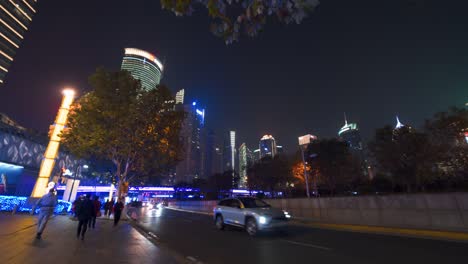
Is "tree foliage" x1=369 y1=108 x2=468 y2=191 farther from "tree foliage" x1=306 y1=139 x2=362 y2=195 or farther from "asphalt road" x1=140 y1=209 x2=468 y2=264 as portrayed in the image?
"asphalt road" x1=140 y1=209 x2=468 y2=264

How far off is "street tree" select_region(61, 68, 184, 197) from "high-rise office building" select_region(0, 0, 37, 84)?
405 ft

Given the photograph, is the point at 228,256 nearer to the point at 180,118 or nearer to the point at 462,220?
the point at 462,220

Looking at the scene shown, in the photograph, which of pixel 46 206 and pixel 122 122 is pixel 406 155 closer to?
pixel 122 122

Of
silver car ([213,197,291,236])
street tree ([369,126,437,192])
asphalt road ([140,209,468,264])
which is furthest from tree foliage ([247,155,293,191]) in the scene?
asphalt road ([140,209,468,264])

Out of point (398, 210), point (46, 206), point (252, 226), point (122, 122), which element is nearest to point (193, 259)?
point (252, 226)

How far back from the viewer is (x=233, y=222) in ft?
41.8

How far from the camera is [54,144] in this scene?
22.6 metres

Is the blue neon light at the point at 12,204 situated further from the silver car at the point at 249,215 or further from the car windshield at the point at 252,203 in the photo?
the car windshield at the point at 252,203

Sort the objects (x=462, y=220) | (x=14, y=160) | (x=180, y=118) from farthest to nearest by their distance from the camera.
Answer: (x=14, y=160), (x=180, y=118), (x=462, y=220)

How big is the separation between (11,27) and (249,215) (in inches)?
5962

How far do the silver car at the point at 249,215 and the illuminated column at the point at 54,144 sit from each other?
18797 mm

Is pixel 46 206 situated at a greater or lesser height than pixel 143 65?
lesser

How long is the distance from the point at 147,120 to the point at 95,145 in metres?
4.85

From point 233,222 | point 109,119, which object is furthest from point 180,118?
point 233,222
